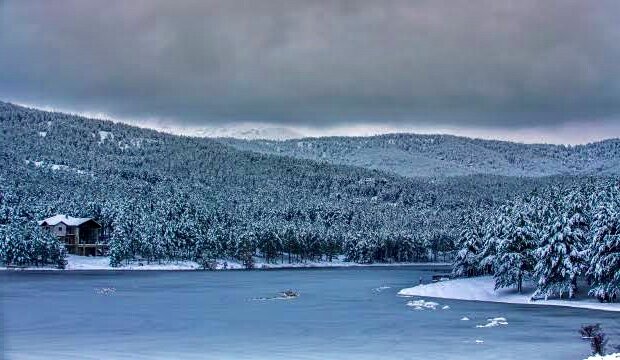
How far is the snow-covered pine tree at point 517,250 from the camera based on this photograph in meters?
81.2

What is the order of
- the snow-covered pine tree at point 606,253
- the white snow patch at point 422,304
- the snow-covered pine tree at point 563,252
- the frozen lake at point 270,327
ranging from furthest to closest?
the snow-covered pine tree at point 563,252 < the white snow patch at point 422,304 < the snow-covered pine tree at point 606,253 < the frozen lake at point 270,327

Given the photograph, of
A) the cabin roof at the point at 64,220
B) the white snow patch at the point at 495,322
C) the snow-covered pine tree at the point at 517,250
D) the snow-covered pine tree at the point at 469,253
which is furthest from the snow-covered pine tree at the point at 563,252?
the cabin roof at the point at 64,220

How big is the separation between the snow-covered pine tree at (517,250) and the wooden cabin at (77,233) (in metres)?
116

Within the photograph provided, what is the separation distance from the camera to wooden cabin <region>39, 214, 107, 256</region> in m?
178

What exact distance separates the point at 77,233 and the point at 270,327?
128m

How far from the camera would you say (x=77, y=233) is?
583 ft

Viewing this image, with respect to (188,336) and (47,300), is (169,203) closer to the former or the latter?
(47,300)

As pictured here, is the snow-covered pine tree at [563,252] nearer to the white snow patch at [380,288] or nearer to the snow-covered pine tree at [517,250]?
the snow-covered pine tree at [517,250]

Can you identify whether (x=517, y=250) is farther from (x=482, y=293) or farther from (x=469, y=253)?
(x=469, y=253)

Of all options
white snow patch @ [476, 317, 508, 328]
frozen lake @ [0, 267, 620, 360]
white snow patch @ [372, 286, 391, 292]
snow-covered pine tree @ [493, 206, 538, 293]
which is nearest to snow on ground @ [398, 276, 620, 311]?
snow-covered pine tree @ [493, 206, 538, 293]

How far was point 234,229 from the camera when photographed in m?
193

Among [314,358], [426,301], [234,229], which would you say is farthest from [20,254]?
[314,358]

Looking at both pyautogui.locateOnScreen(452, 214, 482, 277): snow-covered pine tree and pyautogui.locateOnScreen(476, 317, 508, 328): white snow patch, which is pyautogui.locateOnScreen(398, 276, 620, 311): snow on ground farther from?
pyautogui.locateOnScreen(476, 317, 508, 328): white snow patch

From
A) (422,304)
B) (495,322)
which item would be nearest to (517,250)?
(422,304)
